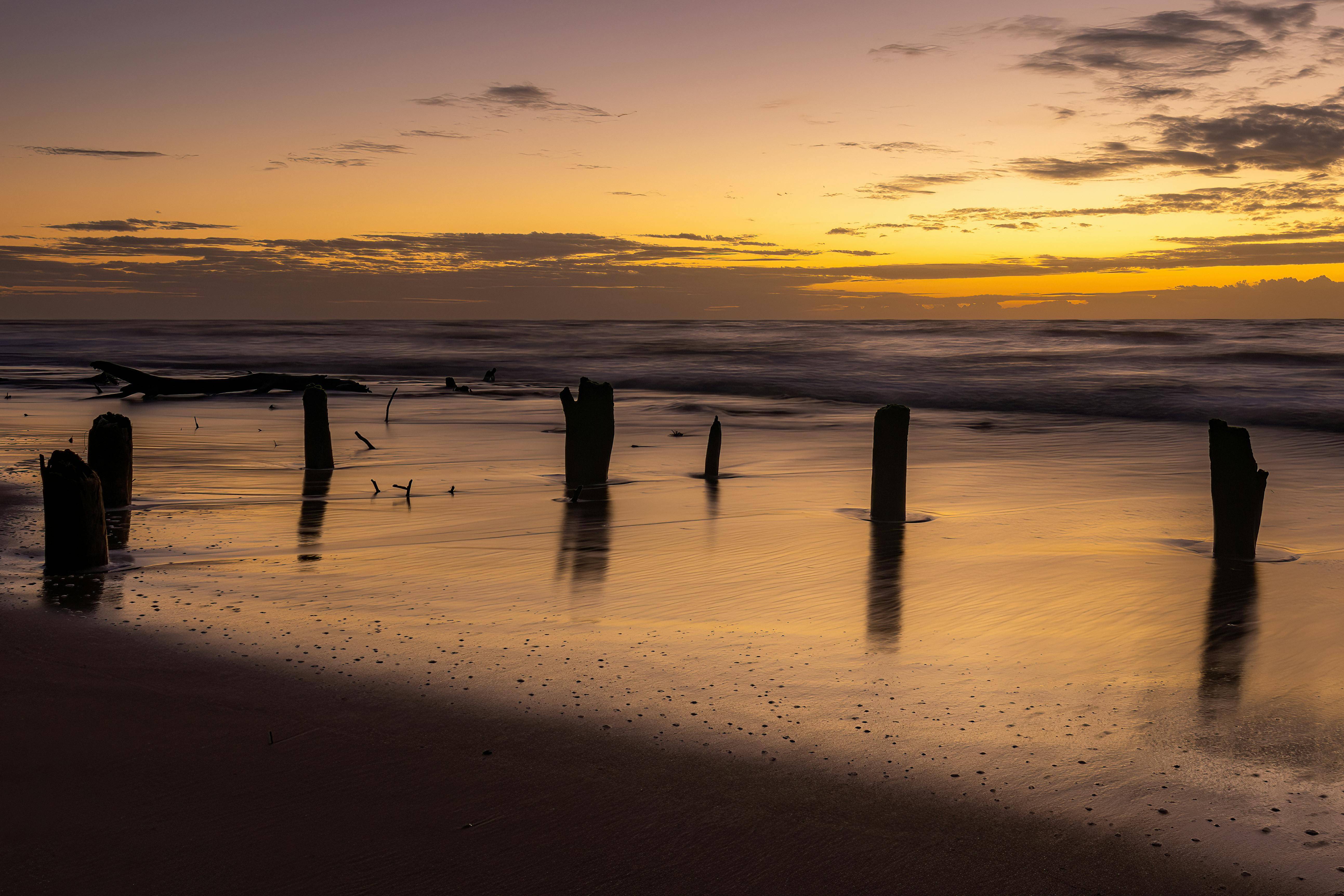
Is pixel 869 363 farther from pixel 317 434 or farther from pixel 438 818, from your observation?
pixel 438 818

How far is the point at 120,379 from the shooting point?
1130 inches

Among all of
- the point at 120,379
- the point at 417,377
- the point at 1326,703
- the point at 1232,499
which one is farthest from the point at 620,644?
the point at 417,377

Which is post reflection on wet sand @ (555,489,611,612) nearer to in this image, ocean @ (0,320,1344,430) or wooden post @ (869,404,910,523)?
wooden post @ (869,404,910,523)

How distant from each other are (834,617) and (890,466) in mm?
3173

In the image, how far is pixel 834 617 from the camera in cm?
600

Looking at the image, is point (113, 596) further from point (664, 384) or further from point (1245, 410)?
point (664, 384)

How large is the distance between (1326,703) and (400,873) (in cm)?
416

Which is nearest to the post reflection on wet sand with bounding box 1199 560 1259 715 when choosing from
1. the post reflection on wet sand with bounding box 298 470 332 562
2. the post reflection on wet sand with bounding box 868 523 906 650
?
the post reflection on wet sand with bounding box 868 523 906 650

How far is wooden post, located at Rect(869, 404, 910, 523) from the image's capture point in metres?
8.74

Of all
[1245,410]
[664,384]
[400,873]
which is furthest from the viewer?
[664,384]

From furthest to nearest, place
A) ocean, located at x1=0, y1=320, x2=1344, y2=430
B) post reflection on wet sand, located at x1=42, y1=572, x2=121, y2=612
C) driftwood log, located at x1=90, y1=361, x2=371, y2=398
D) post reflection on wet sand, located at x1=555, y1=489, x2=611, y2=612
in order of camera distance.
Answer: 1. ocean, located at x1=0, y1=320, x2=1344, y2=430
2. driftwood log, located at x1=90, y1=361, x2=371, y2=398
3. post reflection on wet sand, located at x1=555, y1=489, x2=611, y2=612
4. post reflection on wet sand, located at x1=42, y1=572, x2=121, y2=612

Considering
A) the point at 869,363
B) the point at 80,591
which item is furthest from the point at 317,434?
the point at 869,363

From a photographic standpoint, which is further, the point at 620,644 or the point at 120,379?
the point at 120,379

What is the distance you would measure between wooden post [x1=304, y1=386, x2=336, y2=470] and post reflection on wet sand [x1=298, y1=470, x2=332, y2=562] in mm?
94
